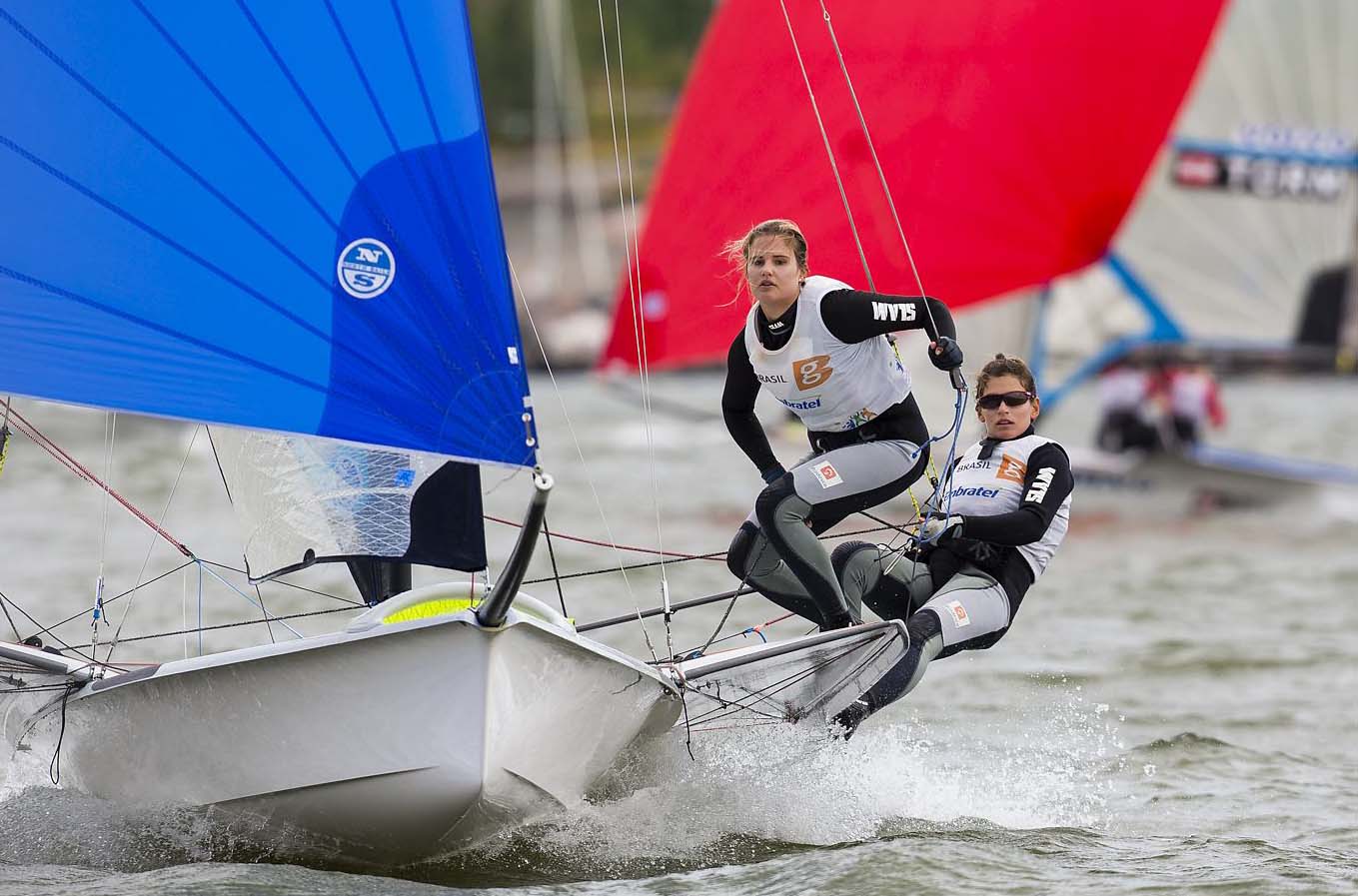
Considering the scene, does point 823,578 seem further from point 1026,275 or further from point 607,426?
point 607,426

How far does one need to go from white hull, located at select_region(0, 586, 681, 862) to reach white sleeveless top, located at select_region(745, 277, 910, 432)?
0.81 meters

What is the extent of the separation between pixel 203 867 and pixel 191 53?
179 centimetres

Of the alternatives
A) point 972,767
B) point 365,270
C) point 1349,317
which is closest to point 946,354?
point 365,270

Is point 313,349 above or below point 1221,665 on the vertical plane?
above

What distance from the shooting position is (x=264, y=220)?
3967 mm

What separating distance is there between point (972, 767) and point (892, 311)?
65.4 inches

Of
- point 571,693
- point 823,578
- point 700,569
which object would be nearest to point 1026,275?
point 700,569

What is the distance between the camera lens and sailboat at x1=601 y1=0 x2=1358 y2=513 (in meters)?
6.84

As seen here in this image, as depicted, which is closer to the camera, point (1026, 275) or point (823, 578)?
point (823, 578)

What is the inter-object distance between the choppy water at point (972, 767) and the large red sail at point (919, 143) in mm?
1560

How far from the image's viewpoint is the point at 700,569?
995 centimetres

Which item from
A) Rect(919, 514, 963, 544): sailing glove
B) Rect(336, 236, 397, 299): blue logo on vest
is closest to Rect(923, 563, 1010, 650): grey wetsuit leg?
Rect(919, 514, 963, 544): sailing glove

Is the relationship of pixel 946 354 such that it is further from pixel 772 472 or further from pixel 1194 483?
pixel 1194 483

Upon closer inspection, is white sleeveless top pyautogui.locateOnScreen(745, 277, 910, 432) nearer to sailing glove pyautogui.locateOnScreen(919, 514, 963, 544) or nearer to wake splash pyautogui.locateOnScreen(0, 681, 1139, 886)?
sailing glove pyautogui.locateOnScreen(919, 514, 963, 544)
